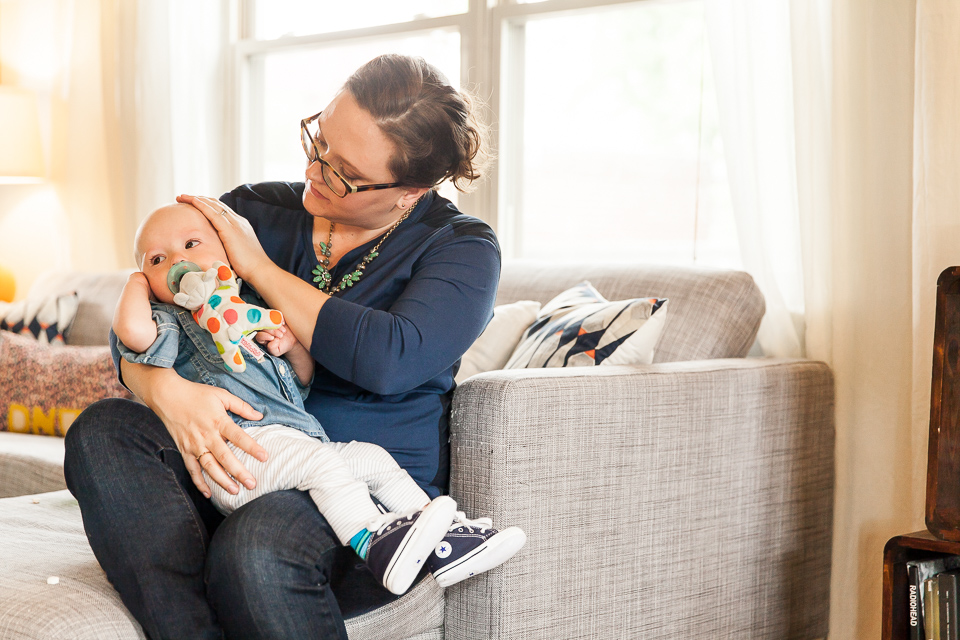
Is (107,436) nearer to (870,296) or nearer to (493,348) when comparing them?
(493,348)

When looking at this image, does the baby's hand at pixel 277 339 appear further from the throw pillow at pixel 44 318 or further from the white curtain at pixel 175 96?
the white curtain at pixel 175 96

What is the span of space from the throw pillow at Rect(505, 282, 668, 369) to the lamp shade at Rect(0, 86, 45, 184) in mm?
2618

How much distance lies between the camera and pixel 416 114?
1325 mm

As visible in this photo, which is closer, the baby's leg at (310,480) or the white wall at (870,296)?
the baby's leg at (310,480)

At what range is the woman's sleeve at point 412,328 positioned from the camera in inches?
46.9

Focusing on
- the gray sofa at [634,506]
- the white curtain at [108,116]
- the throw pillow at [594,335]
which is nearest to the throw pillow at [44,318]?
the white curtain at [108,116]

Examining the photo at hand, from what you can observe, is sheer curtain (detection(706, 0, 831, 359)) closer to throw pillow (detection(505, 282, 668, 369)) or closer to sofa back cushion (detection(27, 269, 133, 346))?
throw pillow (detection(505, 282, 668, 369))

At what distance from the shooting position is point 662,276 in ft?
6.46

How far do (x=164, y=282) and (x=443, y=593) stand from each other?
0.59 meters

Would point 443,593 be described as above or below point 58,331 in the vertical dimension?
below

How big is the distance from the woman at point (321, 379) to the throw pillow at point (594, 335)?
33cm

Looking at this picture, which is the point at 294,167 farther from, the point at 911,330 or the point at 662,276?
the point at 911,330

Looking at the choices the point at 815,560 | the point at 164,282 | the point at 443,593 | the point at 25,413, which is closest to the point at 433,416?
the point at 443,593

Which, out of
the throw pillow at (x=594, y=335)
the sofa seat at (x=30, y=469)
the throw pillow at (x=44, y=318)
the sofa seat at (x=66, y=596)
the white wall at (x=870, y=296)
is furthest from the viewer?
the throw pillow at (x=44, y=318)
